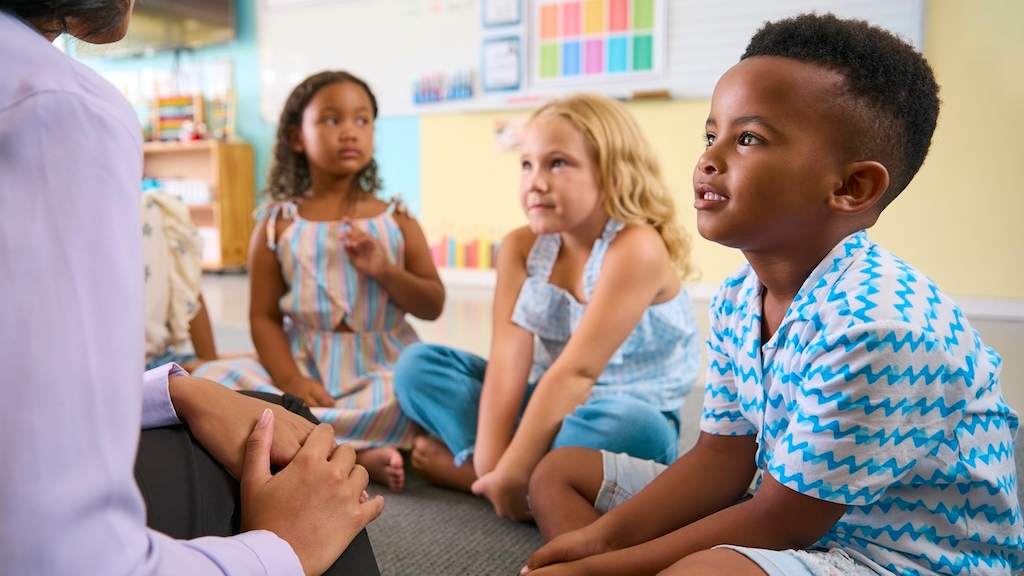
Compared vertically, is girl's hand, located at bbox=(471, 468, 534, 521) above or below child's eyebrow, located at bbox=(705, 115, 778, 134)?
below

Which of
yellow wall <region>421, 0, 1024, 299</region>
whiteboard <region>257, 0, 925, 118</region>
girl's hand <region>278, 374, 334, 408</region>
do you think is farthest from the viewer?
whiteboard <region>257, 0, 925, 118</region>

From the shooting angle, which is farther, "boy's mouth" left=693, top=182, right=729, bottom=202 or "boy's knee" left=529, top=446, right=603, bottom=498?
"boy's knee" left=529, top=446, right=603, bottom=498

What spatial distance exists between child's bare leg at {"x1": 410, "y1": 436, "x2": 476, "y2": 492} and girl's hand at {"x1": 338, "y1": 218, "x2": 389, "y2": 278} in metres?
0.34

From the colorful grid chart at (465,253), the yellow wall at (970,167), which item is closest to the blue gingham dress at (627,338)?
the yellow wall at (970,167)

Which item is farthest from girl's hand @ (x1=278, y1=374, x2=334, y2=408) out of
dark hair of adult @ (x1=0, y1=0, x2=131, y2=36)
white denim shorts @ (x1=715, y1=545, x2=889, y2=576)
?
dark hair of adult @ (x1=0, y1=0, x2=131, y2=36)

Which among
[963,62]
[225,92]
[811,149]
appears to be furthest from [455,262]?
[811,149]

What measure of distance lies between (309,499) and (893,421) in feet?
1.42

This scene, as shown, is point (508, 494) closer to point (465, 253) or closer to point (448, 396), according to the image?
point (448, 396)

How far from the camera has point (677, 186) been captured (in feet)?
10.7

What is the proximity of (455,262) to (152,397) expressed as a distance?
10.8ft

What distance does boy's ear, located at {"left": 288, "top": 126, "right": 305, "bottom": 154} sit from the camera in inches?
65.4

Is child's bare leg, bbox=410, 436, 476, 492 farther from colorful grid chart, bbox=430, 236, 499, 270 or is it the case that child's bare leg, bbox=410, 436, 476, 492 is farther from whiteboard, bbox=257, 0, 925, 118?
colorful grid chart, bbox=430, 236, 499, 270

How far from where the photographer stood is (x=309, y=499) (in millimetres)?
542

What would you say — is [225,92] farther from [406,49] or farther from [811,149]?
[811,149]
